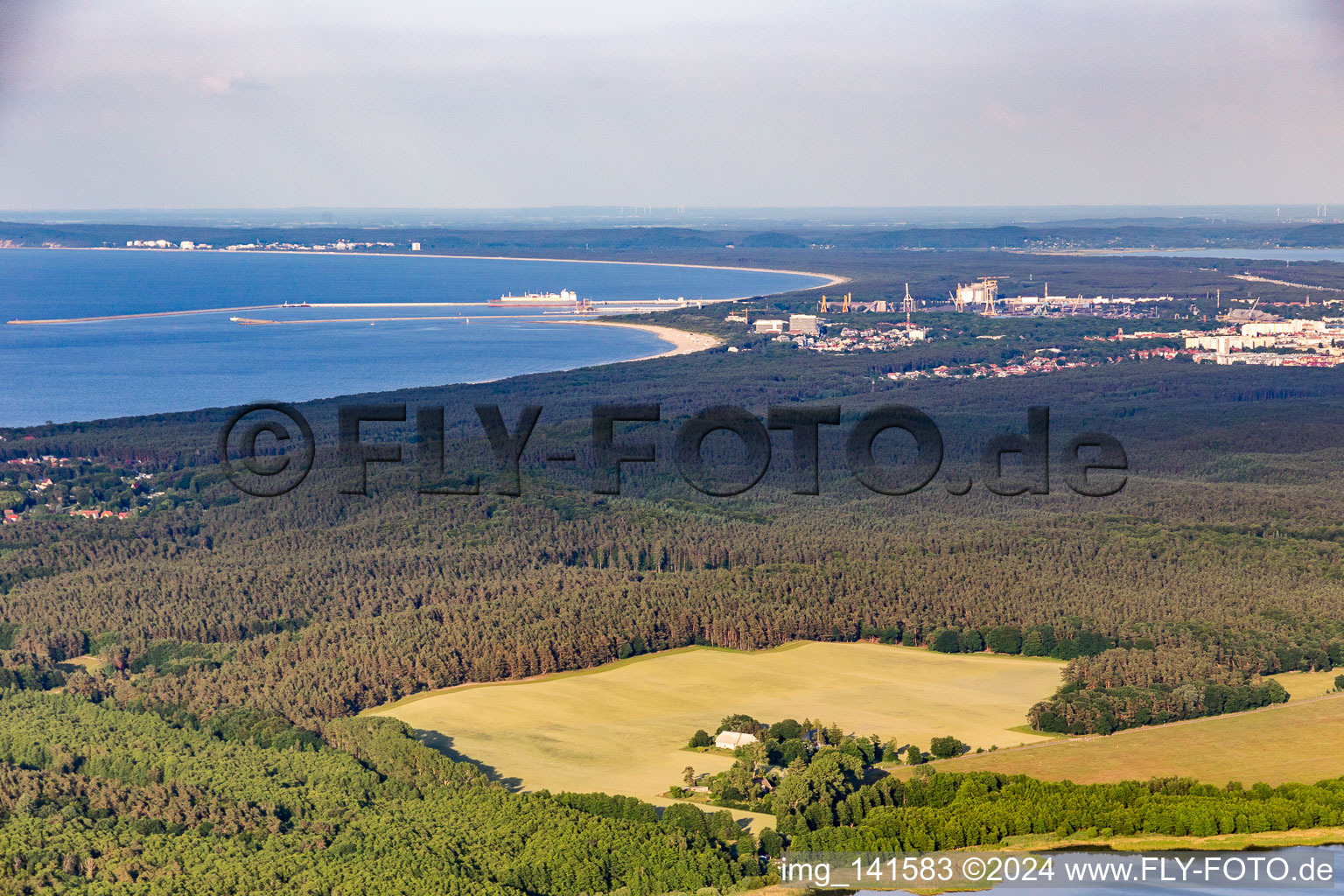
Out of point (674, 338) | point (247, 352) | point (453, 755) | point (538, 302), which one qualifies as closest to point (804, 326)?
point (674, 338)

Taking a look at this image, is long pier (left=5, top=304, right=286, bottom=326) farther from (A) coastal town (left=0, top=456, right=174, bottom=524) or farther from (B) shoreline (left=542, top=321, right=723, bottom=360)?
(A) coastal town (left=0, top=456, right=174, bottom=524)

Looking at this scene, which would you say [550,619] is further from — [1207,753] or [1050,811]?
[1050,811]

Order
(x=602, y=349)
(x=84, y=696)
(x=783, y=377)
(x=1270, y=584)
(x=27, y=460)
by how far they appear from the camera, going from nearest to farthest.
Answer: (x=84, y=696), (x=1270, y=584), (x=27, y=460), (x=783, y=377), (x=602, y=349)

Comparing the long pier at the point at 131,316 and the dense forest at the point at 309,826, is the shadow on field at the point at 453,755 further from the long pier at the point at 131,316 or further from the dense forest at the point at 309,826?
the long pier at the point at 131,316

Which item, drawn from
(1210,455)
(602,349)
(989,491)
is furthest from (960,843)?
(602,349)

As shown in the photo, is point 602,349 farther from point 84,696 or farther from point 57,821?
point 57,821

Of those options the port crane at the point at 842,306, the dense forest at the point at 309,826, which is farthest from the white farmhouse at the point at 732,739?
the port crane at the point at 842,306
